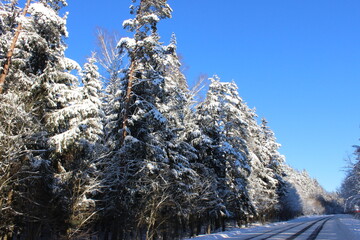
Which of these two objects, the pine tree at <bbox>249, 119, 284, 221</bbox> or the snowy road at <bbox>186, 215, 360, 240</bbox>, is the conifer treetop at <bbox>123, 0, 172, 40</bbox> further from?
the pine tree at <bbox>249, 119, 284, 221</bbox>

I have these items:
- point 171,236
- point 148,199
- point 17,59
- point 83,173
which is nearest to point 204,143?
point 171,236

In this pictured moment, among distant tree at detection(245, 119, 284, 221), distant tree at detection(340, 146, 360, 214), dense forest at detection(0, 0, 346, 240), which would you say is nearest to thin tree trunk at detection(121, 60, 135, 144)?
dense forest at detection(0, 0, 346, 240)

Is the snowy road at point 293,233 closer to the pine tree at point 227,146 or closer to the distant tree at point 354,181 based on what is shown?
the pine tree at point 227,146

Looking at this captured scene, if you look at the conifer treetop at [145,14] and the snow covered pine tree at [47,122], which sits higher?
the conifer treetop at [145,14]

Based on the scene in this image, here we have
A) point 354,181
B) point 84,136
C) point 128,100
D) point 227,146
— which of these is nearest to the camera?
point 84,136

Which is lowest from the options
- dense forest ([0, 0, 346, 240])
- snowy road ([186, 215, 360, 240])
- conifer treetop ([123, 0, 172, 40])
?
snowy road ([186, 215, 360, 240])

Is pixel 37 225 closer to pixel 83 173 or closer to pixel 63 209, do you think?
pixel 63 209

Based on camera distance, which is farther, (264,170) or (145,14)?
(264,170)

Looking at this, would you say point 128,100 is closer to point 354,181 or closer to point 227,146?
point 227,146

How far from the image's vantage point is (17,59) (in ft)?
40.0

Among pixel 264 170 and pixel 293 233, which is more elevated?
pixel 264 170

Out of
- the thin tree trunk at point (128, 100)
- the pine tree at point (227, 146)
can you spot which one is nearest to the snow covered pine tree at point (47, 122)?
the thin tree trunk at point (128, 100)

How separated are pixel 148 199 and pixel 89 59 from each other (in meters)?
8.92

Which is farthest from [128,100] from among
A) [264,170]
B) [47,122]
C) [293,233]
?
[264,170]
